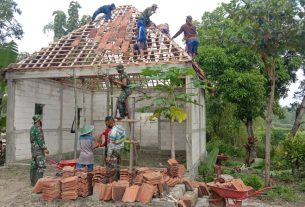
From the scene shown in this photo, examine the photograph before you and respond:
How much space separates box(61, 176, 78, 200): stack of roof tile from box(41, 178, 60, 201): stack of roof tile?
13cm

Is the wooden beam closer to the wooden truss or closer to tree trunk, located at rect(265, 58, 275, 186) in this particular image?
the wooden truss

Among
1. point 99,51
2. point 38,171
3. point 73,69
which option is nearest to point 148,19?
point 99,51

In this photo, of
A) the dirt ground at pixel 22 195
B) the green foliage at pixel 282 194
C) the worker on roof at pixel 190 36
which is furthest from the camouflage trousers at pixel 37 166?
the green foliage at pixel 282 194

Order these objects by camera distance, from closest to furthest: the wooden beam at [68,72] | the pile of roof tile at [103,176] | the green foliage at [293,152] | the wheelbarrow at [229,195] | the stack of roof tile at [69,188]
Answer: the wheelbarrow at [229,195], the stack of roof tile at [69,188], the pile of roof tile at [103,176], the wooden beam at [68,72], the green foliage at [293,152]

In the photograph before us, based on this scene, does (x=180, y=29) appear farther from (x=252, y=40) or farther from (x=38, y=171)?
(x=38, y=171)

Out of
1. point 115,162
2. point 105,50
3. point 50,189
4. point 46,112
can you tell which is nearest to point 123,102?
point 115,162

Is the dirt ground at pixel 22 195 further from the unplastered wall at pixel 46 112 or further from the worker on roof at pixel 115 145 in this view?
the unplastered wall at pixel 46 112

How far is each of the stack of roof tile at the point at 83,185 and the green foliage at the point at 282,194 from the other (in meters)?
5.49

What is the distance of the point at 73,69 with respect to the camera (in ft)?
36.2

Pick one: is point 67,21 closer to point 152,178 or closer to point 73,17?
point 73,17

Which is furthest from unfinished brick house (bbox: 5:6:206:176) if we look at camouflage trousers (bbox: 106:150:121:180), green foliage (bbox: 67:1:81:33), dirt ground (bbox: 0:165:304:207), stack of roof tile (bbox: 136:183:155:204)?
green foliage (bbox: 67:1:81:33)

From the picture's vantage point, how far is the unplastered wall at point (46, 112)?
1173 centimetres

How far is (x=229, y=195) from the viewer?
6707mm

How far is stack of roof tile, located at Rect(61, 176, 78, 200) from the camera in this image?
7105 mm
